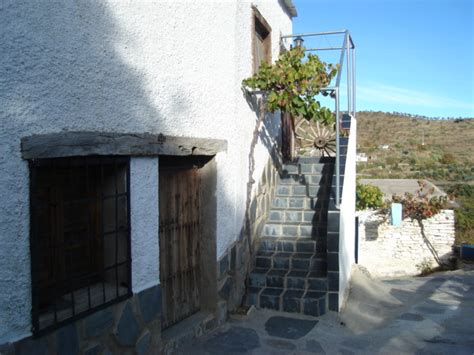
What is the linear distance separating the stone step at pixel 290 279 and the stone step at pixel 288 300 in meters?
0.06

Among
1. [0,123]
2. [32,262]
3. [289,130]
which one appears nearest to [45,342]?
[32,262]

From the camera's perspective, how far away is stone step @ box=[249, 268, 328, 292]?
536 cm

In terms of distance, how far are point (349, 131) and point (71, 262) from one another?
4.72 metres

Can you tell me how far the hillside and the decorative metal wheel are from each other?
665 inches

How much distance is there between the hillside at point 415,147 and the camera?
26250mm

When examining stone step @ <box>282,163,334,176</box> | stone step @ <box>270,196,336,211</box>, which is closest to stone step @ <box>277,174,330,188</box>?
stone step @ <box>282,163,334,176</box>

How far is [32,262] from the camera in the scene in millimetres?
2709

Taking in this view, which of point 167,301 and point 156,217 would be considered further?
point 167,301

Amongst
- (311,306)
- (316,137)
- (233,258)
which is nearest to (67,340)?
(233,258)

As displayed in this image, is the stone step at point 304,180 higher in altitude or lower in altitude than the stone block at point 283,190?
higher

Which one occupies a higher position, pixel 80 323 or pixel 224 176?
pixel 224 176

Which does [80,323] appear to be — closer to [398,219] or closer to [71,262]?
[71,262]

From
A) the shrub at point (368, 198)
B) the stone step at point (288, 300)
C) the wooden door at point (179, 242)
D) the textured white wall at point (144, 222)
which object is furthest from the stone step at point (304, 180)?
the shrub at point (368, 198)

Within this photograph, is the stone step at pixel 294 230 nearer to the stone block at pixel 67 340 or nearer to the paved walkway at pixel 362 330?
the paved walkway at pixel 362 330
